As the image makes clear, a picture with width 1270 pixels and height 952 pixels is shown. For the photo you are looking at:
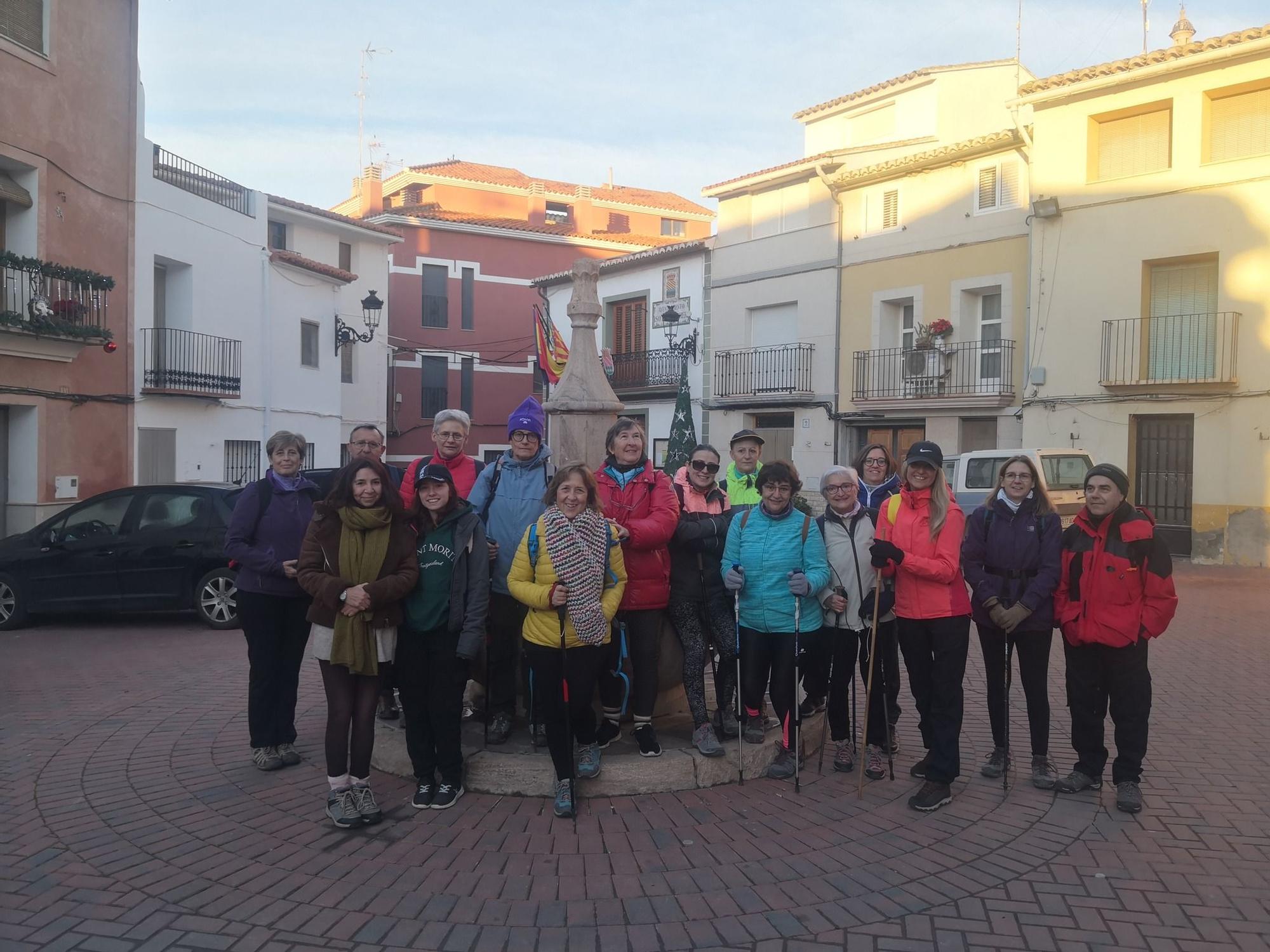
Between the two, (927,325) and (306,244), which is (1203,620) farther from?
(306,244)

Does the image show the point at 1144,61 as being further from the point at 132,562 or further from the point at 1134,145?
the point at 132,562

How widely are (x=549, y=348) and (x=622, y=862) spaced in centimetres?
677

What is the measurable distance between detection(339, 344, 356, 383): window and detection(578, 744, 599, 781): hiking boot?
24538 millimetres

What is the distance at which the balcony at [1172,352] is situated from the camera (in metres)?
17.0

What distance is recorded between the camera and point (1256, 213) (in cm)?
1667

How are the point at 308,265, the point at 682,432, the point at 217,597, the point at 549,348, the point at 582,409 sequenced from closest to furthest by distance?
1. the point at 582,409
2. the point at 549,348
3. the point at 217,597
4. the point at 308,265
5. the point at 682,432

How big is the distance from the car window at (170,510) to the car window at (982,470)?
12380 mm

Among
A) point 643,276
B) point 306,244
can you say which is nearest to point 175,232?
point 306,244

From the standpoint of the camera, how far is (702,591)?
5.34 m

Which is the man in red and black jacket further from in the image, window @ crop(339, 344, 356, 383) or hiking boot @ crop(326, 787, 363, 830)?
window @ crop(339, 344, 356, 383)

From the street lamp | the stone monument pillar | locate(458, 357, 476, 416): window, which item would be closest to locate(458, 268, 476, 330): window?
locate(458, 357, 476, 416): window

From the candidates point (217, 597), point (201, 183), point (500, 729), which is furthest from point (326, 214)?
point (500, 729)

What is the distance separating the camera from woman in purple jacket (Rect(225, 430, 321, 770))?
17.6ft

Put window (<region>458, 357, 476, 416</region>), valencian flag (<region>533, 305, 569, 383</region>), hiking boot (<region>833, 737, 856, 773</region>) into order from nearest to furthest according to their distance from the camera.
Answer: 1. hiking boot (<region>833, 737, 856, 773</region>)
2. valencian flag (<region>533, 305, 569, 383</region>)
3. window (<region>458, 357, 476, 416</region>)
